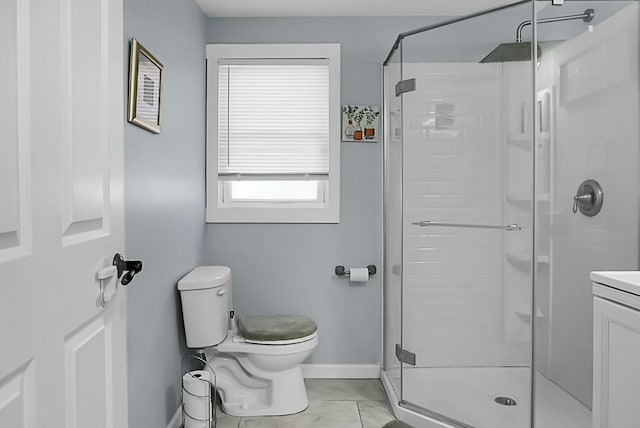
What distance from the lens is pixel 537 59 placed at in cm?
→ 220

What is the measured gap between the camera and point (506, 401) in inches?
91.6

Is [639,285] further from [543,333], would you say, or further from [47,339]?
[47,339]

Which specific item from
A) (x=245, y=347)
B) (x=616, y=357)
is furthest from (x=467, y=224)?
(x=245, y=347)

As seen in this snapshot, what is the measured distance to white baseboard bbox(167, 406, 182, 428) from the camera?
2.55 metres

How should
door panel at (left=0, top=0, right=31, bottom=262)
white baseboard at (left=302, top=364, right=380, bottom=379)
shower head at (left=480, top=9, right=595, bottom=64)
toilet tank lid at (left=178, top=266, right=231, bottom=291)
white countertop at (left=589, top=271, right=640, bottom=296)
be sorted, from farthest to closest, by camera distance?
white baseboard at (left=302, top=364, right=380, bottom=379) < toilet tank lid at (left=178, top=266, right=231, bottom=291) < shower head at (left=480, top=9, right=595, bottom=64) < white countertop at (left=589, top=271, right=640, bottom=296) < door panel at (left=0, top=0, right=31, bottom=262)

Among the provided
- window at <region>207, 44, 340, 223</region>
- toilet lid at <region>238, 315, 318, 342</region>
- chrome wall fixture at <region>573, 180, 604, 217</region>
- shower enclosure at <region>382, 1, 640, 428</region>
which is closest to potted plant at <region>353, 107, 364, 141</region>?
window at <region>207, 44, 340, 223</region>

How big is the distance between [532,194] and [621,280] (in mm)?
909

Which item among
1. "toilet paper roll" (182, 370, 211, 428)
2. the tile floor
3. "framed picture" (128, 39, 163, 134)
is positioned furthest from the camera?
the tile floor

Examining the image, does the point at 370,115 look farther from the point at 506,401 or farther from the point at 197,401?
the point at 197,401

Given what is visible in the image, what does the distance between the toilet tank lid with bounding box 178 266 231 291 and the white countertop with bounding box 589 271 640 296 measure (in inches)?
70.3

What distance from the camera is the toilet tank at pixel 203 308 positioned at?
2623 mm

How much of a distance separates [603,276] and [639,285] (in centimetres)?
16

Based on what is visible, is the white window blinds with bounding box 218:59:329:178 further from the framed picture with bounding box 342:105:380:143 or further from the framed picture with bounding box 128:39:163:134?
the framed picture with bounding box 128:39:163:134

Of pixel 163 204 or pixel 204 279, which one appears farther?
pixel 204 279
